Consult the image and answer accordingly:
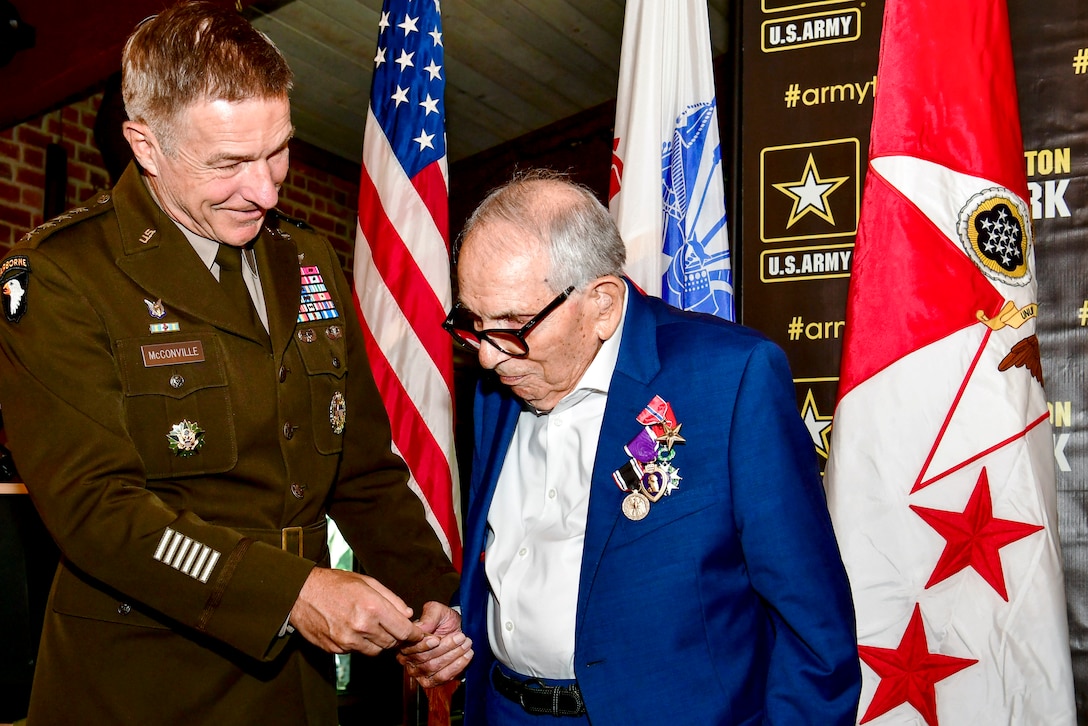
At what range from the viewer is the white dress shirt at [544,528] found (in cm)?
148

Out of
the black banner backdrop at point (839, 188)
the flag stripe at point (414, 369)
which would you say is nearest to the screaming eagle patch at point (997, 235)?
the black banner backdrop at point (839, 188)

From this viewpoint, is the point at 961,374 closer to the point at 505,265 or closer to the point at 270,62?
the point at 505,265

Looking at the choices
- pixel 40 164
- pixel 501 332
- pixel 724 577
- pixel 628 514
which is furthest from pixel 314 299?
pixel 40 164

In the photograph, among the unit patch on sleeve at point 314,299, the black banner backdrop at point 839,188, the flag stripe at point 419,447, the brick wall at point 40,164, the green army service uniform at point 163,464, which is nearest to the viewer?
the green army service uniform at point 163,464

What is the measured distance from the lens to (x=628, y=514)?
145cm

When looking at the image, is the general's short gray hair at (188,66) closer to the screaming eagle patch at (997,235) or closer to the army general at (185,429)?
the army general at (185,429)

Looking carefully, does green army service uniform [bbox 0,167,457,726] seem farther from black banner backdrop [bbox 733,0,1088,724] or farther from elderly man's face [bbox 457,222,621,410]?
black banner backdrop [bbox 733,0,1088,724]

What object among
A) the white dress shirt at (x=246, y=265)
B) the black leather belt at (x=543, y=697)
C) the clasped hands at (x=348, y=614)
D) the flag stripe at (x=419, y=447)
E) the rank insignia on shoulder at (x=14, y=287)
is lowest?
the black leather belt at (x=543, y=697)

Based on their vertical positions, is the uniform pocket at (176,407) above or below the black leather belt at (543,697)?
above

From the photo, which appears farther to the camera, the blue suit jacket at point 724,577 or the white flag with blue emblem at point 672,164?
the white flag with blue emblem at point 672,164

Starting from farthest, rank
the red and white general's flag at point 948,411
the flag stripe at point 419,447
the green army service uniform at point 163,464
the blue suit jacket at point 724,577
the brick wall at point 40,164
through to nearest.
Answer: the brick wall at point 40,164 < the flag stripe at point 419,447 < the red and white general's flag at point 948,411 < the green army service uniform at point 163,464 < the blue suit jacket at point 724,577

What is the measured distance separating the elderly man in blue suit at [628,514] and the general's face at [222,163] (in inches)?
14.3

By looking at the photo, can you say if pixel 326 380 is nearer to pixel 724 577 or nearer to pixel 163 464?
pixel 163 464

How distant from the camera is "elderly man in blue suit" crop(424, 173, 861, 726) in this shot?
1384 mm
